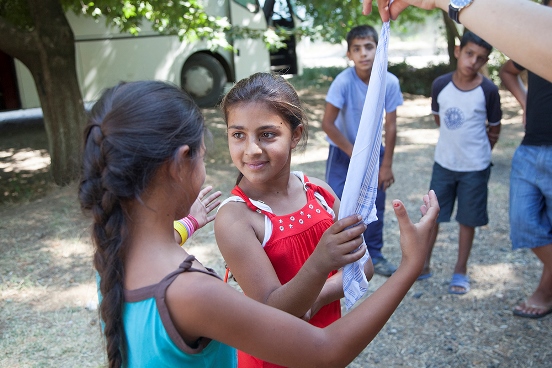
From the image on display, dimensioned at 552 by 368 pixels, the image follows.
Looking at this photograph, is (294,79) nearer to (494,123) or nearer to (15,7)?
(15,7)

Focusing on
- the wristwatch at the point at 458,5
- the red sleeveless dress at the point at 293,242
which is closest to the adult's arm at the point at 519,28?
the wristwatch at the point at 458,5

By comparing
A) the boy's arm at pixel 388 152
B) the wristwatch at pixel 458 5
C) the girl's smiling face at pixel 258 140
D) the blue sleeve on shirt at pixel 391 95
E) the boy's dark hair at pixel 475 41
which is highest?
the wristwatch at pixel 458 5

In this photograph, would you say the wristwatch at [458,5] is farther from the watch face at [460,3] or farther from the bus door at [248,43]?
the bus door at [248,43]

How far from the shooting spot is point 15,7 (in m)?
7.23

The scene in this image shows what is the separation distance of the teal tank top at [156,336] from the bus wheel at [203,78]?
33.5ft

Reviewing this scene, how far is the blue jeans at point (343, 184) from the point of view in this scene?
14.2 feet

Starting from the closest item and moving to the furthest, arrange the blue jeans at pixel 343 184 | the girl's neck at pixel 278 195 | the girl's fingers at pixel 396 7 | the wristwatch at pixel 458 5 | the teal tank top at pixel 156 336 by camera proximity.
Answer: the teal tank top at pixel 156 336 → the wristwatch at pixel 458 5 → the girl's fingers at pixel 396 7 → the girl's neck at pixel 278 195 → the blue jeans at pixel 343 184

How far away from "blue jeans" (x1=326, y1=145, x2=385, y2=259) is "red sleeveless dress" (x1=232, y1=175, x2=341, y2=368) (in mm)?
2316

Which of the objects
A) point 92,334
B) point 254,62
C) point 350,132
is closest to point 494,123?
point 350,132

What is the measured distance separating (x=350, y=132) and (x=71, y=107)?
407 cm

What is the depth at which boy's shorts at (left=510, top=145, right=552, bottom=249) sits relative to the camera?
3332 mm

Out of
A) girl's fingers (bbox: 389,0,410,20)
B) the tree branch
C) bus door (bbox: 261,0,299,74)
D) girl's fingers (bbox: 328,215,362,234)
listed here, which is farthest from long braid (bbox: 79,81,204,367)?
bus door (bbox: 261,0,299,74)

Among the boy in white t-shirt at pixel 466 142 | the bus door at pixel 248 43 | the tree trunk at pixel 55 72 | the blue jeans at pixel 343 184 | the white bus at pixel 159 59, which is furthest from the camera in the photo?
the bus door at pixel 248 43

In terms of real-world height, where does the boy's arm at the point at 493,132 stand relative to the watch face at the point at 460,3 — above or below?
below
